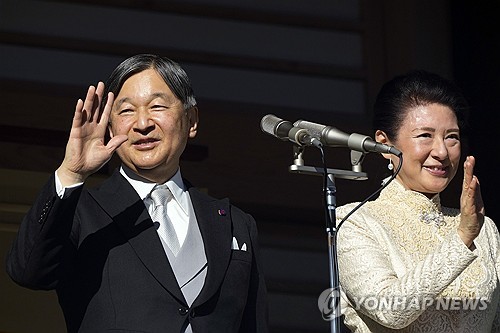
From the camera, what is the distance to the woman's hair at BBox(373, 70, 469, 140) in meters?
4.37

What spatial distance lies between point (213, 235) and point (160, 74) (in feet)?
1.42

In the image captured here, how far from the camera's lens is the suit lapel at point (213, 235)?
3.91m

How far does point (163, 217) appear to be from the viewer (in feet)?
13.2

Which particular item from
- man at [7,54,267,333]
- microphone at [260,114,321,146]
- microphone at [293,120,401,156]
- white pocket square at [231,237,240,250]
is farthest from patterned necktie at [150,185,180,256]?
microphone at [293,120,401,156]

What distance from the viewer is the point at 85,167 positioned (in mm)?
3748

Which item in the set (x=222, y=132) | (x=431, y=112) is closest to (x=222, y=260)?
(x=431, y=112)

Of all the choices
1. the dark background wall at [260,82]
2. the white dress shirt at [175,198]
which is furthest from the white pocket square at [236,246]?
the dark background wall at [260,82]

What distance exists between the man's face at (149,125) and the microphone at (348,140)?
1.21 ft

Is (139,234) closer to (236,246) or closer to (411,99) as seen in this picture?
(236,246)

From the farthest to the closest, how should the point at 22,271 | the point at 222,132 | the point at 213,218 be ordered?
the point at 222,132 → the point at 213,218 → the point at 22,271

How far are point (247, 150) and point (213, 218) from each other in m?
1.74

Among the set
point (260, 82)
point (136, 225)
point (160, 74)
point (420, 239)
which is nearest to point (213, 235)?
point (136, 225)

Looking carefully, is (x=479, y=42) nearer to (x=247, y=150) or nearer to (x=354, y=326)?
(x=247, y=150)

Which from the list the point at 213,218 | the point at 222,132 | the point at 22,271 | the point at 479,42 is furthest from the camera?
the point at 479,42
